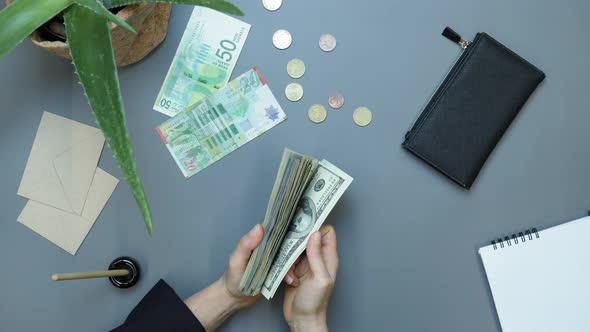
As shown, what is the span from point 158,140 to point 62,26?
0.96 ft

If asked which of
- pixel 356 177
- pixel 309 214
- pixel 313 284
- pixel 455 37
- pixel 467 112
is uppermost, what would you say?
pixel 455 37

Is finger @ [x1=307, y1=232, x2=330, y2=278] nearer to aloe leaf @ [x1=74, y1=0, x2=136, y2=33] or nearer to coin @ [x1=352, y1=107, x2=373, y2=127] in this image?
coin @ [x1=352, y1=107, x2=373, y2=127]

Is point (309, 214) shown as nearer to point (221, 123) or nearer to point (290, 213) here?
point (290, 213)

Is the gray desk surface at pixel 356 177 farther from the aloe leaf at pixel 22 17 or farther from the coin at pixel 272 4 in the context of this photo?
the aloe leaf at pixel 22 17

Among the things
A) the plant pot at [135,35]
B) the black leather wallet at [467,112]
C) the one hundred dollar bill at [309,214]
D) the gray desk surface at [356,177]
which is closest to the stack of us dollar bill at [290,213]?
the one hundred dollar bill at [309,214]

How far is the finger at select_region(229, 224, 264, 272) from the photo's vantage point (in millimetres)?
926

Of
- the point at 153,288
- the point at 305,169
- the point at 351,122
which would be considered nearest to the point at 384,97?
the point at 351,122

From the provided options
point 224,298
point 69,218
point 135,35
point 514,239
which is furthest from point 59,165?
point 514,239

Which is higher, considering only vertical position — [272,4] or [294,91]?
[272,4]

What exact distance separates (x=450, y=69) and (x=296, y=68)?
323 mm

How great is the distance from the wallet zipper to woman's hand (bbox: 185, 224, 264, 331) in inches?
16.4

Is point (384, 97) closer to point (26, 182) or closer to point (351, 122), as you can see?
point (351, 122)

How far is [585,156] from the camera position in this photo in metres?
1.08

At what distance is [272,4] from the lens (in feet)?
3.38
